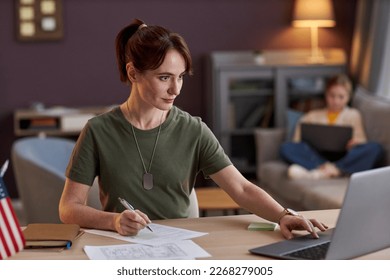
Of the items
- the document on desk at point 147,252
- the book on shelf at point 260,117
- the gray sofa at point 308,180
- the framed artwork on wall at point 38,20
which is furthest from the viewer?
the book on shelf at point 260,117

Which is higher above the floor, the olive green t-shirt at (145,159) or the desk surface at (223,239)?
the olive green t-shirt at (145,159)

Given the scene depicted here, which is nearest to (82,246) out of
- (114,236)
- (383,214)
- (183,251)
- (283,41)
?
(114,236)

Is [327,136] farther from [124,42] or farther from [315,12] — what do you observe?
[124,42]

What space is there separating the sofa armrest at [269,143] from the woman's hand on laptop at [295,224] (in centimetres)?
318

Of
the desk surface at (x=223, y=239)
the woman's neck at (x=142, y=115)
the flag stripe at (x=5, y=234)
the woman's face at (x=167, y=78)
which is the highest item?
the woman's face at (x=167, y=78)

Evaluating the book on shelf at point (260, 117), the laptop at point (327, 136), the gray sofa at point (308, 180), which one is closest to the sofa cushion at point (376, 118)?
the gray sofa at point (308, 180)

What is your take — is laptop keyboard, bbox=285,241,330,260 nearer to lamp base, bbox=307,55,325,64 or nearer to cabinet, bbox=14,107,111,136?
cabinet, bbox=14,107,111,136

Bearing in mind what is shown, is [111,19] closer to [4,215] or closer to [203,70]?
[203,70]

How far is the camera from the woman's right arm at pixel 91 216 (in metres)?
1.60

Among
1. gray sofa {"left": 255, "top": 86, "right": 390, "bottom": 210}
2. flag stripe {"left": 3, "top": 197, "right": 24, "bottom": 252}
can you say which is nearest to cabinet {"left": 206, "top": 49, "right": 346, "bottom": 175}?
gray sofa {"left": 255, "top": 86, "right": 390, "bottom": 210}

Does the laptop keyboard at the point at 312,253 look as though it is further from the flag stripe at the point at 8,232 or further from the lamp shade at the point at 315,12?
the lamp shade at the point at 315,12

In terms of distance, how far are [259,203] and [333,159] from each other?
2782 mm

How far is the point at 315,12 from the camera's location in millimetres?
5352
